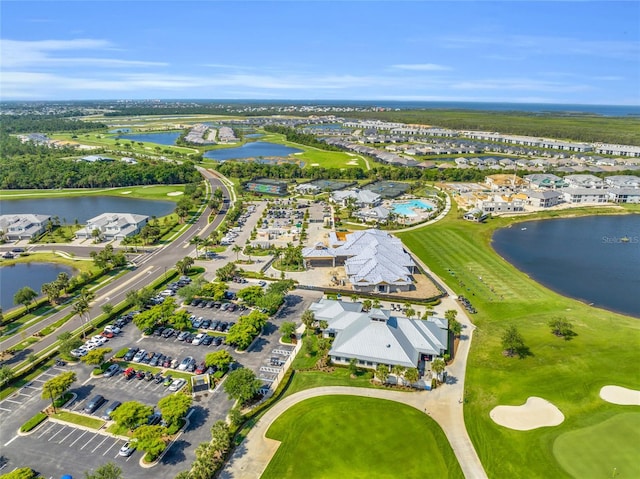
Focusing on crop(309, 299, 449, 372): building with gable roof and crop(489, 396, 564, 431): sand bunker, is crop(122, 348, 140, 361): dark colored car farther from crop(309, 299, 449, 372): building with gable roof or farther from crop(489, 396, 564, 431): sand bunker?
crop(489, 396, 564, 431): sand bunker

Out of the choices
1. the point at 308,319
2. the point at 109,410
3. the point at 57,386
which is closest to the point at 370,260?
the point at 308,319

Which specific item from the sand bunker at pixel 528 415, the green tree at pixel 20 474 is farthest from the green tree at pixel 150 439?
the sand bunker at pixel 528 415

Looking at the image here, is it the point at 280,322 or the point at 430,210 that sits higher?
the point at 430,210

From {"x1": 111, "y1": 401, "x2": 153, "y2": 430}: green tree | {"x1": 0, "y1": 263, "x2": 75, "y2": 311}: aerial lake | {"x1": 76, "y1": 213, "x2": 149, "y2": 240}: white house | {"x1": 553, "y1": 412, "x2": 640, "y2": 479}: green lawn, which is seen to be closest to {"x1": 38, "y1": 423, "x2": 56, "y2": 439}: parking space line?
{"x1": 111, "y1": 401, "x2": 153, "y2": 430}: green tree

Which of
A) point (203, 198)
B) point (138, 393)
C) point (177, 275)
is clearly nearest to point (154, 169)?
point (203, 198)

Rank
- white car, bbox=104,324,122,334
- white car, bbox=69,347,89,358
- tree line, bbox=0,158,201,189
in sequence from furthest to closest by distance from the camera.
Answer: tree line, bbox=0,158,201,189
white car, bbox=104,324,122,334
white car, bbox=69,347,89,358

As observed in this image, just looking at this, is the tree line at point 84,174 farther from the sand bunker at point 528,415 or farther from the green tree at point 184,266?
the sand bunker at point 528,415

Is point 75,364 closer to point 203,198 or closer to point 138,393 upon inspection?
point 138,393
